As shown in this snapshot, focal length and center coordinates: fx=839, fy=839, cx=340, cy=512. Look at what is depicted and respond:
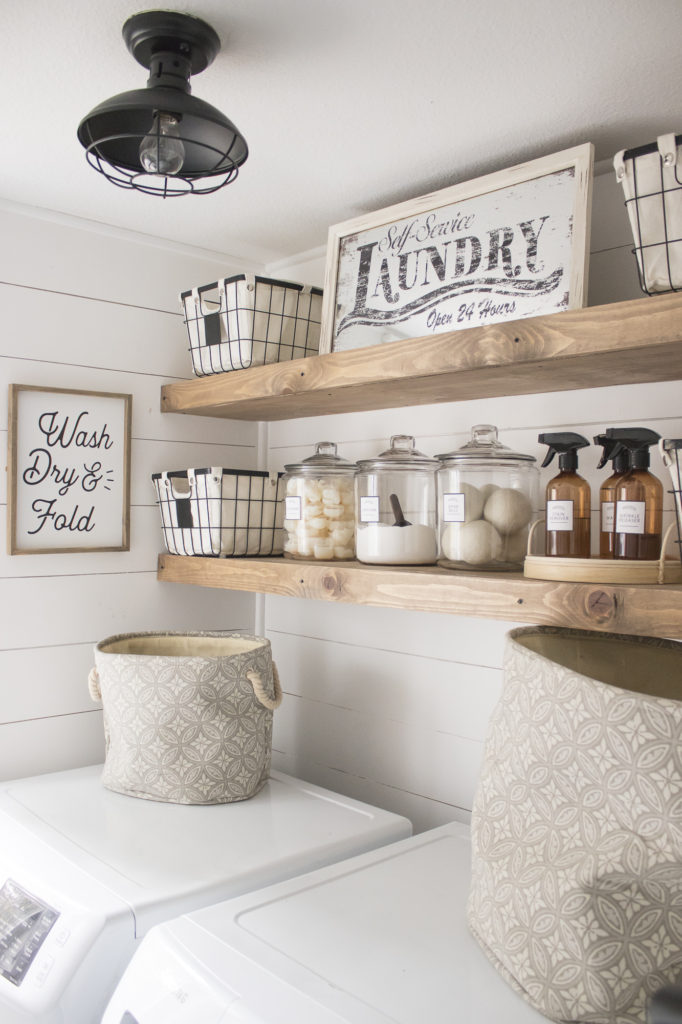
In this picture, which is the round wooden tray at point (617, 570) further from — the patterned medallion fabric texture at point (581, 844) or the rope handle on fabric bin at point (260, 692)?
the rope handle on fabric bin at point (260, 692)

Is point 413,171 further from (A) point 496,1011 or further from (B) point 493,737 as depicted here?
(A) point 496,1011

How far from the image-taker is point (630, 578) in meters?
1.22

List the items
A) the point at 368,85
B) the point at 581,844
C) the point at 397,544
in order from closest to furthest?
the point at 581,844 → the point at 368,85 → the point at 397,544

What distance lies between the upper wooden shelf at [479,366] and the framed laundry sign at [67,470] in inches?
8.2

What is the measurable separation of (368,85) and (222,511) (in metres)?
0.95

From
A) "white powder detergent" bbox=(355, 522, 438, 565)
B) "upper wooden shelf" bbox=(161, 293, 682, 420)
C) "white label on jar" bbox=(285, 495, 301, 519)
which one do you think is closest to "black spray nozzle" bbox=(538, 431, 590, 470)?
"upper wooden shelf" bbox=(161, 293, 682, 420)

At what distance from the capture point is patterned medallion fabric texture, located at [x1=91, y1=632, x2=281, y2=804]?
168 cm

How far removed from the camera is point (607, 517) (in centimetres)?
132

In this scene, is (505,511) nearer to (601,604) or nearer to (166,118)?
(601,604)

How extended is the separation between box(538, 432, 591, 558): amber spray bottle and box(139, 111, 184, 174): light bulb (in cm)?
71

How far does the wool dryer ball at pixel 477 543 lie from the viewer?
4.81 feet

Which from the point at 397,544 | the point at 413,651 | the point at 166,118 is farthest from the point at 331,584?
the point at 166,118

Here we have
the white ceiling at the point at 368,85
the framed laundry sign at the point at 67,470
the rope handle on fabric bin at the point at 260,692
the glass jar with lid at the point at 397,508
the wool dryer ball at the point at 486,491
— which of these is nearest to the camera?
the white ceiling at the point at 368,85

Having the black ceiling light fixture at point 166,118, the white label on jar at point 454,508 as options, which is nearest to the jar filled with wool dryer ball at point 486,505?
the white label on jar at point 454,508
